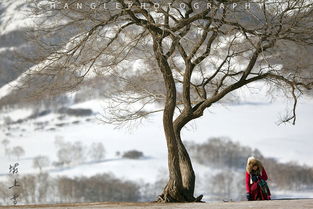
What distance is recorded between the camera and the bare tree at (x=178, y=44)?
1086cm

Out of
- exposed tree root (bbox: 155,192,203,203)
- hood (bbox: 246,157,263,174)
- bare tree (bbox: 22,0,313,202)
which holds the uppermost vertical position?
bare tree (bbox: 22,0,313,202)

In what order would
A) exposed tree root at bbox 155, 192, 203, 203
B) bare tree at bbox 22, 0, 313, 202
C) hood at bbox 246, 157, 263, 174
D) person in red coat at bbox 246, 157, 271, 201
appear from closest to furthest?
hood at bbox 246, 157, 263, 174
person in red coat at bbox 246, 157, 271, 201
bare tree at bbox 22, 0, 313, 202
exposed tree root at bbox 155, 192, 203, 203

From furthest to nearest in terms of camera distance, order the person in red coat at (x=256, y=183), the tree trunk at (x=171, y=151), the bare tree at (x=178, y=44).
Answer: the tree trunk at (x=171, y=151) < the bare tree at (x=178, y=44) < the person in red coat at (x=256, y=183)

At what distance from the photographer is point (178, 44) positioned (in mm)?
12352

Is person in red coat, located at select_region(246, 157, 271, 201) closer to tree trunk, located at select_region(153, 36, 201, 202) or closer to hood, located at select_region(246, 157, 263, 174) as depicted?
hood, located at select_region(246, 157, 263, 174)

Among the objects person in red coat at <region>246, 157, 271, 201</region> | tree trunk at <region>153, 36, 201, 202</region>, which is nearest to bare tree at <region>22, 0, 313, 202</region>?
tree trunk at <region>153, 36, 201, 202</region>

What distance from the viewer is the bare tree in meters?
10.9

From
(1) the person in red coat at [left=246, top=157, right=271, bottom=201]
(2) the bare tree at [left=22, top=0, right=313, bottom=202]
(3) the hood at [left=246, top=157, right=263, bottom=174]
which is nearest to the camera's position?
(3) the hood at [left=246, top=157, right=263, bottom=174]

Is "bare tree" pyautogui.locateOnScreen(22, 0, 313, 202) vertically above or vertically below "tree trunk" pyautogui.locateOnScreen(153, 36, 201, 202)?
above

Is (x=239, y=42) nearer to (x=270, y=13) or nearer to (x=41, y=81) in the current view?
(x=270, y=13)

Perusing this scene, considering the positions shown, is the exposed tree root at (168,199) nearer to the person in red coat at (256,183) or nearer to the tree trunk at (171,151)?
the tree trunk at (171,151)

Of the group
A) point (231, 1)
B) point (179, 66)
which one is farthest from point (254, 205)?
point (179, 66)

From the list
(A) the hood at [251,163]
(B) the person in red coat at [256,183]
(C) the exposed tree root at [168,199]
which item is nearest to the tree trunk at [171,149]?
(C) the exposed tree root at [168,199]

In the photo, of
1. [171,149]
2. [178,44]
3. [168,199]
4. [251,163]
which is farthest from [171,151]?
[178,44]
